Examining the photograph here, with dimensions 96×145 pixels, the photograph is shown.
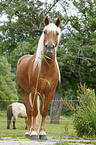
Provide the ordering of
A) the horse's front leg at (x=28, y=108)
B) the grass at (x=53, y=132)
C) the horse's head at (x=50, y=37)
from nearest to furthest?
the horse's head at (x=50, y=37) → the grass at (x=53, y=132) → the horse's front leg at (x=28, y=108)

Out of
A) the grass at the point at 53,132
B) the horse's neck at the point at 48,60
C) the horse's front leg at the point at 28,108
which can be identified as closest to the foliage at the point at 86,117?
the grass at the point at 53,132

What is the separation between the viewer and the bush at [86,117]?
16.6 feet

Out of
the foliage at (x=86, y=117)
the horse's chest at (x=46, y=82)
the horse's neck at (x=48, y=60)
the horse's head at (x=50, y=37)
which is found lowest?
the foliage at (x=86, y=117)

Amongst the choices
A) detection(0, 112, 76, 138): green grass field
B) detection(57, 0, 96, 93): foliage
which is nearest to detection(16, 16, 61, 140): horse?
detection(0, 112, 76, 138): green grass field

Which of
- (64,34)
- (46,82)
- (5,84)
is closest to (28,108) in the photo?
(46,82)

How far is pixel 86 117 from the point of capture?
5.18 m

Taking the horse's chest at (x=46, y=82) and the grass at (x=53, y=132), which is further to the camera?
the grass at (x=53, y=132)

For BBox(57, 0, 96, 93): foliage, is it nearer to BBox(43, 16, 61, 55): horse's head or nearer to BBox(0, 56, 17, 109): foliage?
BBox(43, 16, 61, 55): horse's head

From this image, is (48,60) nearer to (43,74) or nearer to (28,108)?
(43,74)

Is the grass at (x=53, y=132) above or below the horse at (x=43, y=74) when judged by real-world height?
below

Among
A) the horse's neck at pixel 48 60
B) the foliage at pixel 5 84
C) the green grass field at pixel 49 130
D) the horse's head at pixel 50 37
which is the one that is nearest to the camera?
the horse's head at pixel 50 37

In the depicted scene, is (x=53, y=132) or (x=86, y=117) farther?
(x=53, y=132)

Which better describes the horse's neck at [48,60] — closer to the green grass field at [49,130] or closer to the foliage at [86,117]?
the foliage at [86,117]

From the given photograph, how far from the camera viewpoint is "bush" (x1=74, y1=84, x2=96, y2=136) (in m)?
5.07
